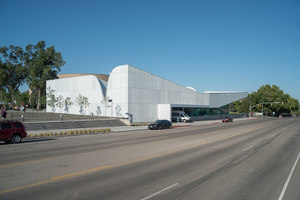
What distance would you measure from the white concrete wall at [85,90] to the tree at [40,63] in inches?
730

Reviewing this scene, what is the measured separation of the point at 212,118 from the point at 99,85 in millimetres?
33213

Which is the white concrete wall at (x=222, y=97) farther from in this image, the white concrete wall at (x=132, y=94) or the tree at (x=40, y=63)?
the tree at (x=40, y=63)

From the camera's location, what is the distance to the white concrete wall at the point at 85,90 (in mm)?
48656

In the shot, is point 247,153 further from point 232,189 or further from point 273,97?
point 273,97

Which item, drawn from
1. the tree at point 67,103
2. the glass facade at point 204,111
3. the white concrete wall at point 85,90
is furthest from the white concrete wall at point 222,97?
the tree at point 67,103

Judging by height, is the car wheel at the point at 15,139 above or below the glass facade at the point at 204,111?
below

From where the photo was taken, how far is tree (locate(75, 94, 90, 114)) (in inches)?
1959

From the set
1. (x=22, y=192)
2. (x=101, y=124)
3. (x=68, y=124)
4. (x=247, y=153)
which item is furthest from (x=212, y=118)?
(x=22, y=192)

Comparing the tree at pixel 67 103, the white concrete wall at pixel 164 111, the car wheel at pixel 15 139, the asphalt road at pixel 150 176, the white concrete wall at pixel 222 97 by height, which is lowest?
the asphalt road at pixel 150 176

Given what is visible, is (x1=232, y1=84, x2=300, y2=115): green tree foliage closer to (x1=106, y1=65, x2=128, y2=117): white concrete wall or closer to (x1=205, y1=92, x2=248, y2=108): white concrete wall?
(x1=205, y1=92, x2=248, y2=108): white concrete wall

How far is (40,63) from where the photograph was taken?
78562mm

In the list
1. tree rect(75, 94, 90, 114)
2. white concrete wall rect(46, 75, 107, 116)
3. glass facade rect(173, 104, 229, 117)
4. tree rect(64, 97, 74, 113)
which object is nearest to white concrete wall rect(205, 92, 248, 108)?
glass facade rect(173, 104, 229, 117)

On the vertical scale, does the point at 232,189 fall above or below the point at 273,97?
below

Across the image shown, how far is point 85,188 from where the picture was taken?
7.15m
